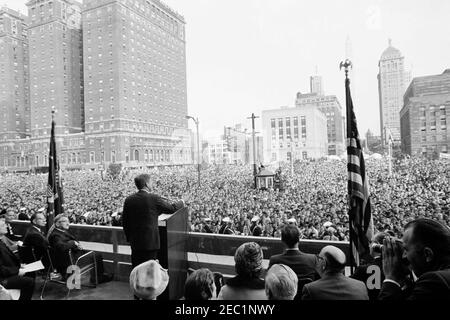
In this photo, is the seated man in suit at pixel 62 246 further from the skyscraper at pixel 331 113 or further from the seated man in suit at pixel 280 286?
the skyscraper at pixel 331 113

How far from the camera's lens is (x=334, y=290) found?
2.63 metres

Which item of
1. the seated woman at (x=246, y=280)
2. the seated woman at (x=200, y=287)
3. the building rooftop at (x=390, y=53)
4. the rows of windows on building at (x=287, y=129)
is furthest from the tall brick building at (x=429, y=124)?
the seated woman at (x=200, y=287)

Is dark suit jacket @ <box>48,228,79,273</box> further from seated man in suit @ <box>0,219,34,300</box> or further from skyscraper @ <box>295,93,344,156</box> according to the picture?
skyscraper @ <box>295,93,344,156</box>

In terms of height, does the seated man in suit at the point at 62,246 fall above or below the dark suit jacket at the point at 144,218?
below

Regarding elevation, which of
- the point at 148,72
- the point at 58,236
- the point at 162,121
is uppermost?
the point at 148,72

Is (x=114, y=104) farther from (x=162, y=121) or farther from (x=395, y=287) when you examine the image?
(x=395, y=287)

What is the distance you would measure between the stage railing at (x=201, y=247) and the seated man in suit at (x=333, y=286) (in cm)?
197

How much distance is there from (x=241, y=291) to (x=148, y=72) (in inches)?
4611

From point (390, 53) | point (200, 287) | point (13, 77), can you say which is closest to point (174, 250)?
point (200, 287)

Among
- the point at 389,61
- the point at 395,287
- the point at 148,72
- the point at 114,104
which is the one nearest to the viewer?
the point at 395,287

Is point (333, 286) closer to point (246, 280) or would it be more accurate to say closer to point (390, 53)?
point (246, 280)

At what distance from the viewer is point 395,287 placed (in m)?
2.17

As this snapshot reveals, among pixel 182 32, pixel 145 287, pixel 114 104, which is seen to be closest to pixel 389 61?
pixel 182 32

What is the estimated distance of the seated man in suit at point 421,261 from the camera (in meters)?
1.75
